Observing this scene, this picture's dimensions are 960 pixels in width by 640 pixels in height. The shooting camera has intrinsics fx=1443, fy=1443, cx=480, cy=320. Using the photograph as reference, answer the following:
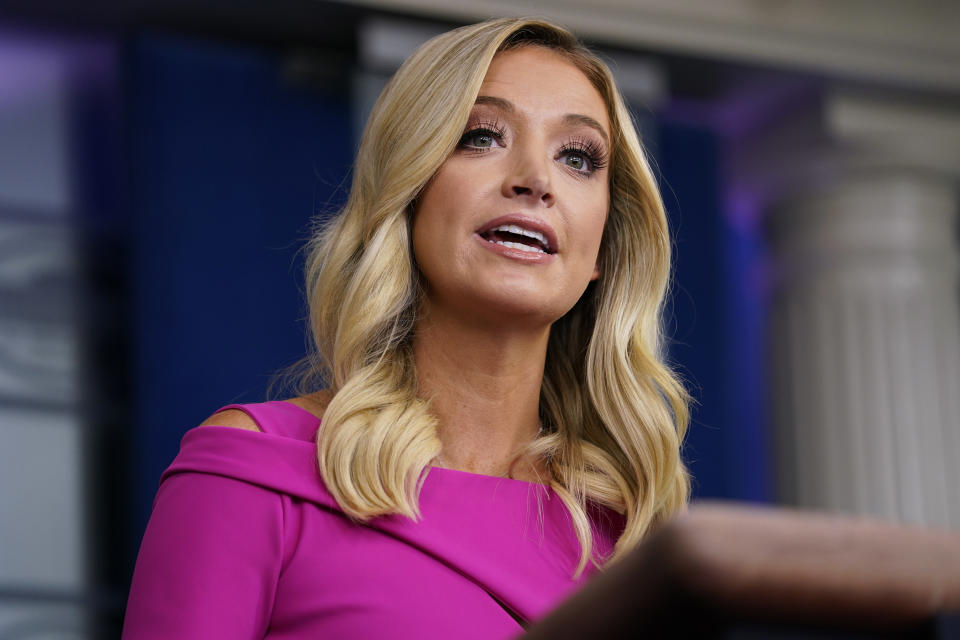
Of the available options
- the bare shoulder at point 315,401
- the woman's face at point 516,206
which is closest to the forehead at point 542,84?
the woman's face at point 516,206

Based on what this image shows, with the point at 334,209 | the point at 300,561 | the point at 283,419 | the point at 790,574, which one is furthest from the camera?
the point at 334,209

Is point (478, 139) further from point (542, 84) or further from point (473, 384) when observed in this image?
point (473, 384)

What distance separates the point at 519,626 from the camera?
1.16 meters

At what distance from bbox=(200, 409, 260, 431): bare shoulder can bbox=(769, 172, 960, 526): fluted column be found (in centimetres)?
284

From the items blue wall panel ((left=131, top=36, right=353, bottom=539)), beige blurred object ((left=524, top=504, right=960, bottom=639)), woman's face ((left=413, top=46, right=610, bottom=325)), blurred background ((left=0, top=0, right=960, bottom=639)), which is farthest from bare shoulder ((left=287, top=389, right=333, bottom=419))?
blue wall panel ((left=131, top=36, right=353, bottom=539))

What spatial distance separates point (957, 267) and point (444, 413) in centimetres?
292

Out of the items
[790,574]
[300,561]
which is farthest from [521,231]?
[790,574]

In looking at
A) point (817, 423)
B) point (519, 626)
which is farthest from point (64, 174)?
point (519, 626)

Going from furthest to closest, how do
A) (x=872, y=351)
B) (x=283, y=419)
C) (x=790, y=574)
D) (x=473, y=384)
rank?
(x=872, y=351), (x=473, y=384), (x=283, y=419), (x=790, y=574)

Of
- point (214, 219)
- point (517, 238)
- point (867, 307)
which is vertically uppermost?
point (867, 307)

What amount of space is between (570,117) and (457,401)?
0.30 m

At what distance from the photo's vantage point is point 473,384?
4.50 ft

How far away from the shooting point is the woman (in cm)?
114

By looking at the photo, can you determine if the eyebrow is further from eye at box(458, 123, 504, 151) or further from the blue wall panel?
the blue wall panel
